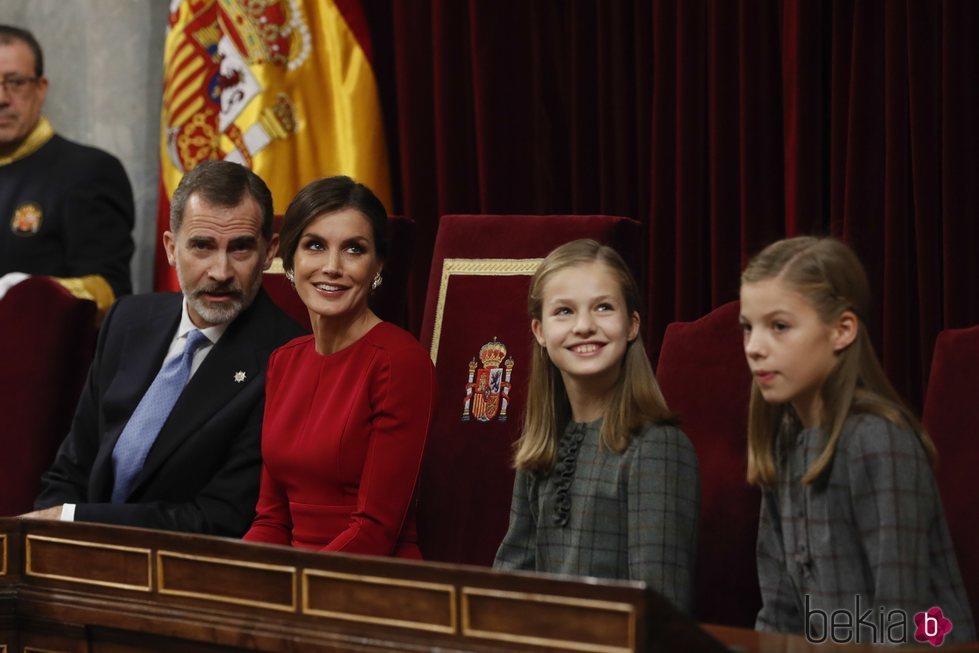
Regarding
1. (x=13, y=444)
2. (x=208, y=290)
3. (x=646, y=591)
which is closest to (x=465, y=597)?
(x=646, y=591)

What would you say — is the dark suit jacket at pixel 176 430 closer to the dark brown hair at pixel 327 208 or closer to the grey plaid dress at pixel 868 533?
the dark brown hair at pixel 327 208

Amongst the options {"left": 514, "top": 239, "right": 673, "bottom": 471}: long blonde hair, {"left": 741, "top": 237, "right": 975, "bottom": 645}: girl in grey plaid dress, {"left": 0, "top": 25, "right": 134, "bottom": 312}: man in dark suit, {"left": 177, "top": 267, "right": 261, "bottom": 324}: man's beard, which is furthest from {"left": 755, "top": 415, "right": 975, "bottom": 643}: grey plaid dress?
{"left": 0, "top": 25, "right": 134, "bottom": 312}: man in dark suit

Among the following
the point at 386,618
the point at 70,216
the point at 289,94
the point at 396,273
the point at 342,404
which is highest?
the point at 289,94

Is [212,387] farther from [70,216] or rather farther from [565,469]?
[70,216]

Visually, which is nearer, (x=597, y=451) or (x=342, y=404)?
(x=597, y=451)

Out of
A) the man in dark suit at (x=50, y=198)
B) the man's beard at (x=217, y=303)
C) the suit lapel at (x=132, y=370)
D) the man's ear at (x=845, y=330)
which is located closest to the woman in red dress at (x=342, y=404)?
the man's beard at (x=217, y=303)

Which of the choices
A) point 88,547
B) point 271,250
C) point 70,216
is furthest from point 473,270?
point 70,216

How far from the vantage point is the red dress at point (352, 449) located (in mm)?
2512

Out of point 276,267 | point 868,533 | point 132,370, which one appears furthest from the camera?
point 276,267

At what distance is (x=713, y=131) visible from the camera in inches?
139

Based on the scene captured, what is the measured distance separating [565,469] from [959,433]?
24.9 inches

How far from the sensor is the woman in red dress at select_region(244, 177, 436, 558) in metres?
2.53

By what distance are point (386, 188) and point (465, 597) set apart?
2.55 m

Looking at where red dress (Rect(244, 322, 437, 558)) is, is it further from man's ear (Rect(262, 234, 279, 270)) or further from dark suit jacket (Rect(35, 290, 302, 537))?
man's ear (Rect(262, 234, 279, 270))
